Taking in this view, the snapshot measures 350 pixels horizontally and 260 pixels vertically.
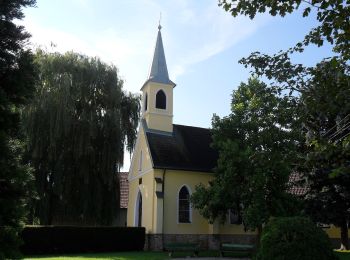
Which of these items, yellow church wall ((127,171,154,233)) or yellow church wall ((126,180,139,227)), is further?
yellow church wall ((126,180,139,227))

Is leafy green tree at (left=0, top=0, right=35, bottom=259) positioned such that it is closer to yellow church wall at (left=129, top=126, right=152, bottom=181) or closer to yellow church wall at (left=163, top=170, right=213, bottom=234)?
yellow church wall at (left=163, top=170, right=213, bottom=234)

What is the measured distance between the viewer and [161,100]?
31.6 meters

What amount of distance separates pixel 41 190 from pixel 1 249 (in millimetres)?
18906

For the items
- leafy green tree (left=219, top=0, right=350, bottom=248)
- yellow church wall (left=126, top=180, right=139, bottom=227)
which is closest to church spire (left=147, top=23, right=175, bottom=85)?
yellow church wall (left=126, top=180, right=139, bottom=227)

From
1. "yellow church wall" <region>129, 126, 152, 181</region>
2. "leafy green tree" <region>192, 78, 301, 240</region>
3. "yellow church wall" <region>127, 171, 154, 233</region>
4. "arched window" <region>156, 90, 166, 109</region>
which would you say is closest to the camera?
"leafy green tree" <region>192, 78, 301, 240</region>

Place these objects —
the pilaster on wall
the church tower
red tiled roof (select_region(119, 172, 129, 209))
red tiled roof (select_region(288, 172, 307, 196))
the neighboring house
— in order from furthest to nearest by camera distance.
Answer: red tiled roof (select_region(119, 172, 129, 209))
the church tower
the neighboring house
the pilaster on wall
red tiled roof (select_region(288, 172, 307, 196))

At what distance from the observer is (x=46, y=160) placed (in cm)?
2786

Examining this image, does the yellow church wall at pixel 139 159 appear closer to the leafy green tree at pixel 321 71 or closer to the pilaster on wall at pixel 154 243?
the pilaster on wall at pixel 154 243

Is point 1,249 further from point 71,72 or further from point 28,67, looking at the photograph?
point 71,72

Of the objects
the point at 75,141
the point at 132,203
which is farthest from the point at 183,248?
the point at 75,141

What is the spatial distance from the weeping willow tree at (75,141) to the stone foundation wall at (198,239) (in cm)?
402

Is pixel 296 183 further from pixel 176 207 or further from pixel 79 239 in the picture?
pixel 79 239

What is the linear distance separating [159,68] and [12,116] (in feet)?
77.1

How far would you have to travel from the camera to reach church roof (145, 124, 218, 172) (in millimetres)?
28141
